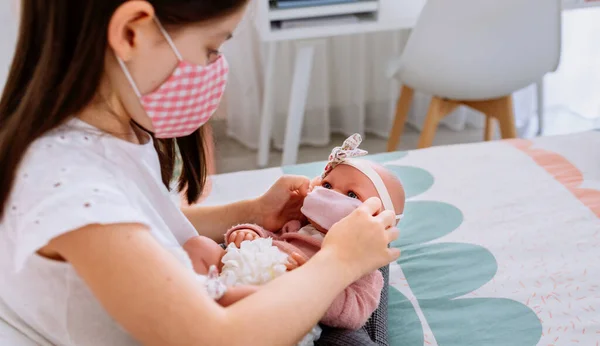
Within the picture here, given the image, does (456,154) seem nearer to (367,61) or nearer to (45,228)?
(45,228)

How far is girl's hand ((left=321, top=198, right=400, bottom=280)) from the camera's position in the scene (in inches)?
33.2

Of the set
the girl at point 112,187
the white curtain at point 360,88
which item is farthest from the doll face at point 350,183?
the white curtain at point 360,88

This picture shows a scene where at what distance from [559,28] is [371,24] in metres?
0.62

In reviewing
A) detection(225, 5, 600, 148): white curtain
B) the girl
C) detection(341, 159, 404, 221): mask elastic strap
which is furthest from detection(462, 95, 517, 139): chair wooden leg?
the girl

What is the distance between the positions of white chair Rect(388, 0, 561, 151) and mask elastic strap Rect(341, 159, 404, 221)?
1.12m

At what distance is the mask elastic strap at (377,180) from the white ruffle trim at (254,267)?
0.23 metres

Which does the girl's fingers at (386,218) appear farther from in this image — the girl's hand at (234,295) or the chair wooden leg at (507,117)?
the chair wooden leg at (507,117)

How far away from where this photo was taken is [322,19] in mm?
2197

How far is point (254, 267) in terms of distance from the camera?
911 mm

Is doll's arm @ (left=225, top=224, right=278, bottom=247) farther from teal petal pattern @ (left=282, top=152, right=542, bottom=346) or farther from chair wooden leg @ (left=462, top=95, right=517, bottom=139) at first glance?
chair wooden leg @ (left=462, top=95, right=517, bottom=139)

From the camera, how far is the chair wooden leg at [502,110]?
88.9 inches

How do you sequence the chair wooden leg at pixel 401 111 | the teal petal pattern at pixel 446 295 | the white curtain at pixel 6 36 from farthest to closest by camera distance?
1. the chair wooden leg at pixel 401 111
2. the white curtain at pixel 6 36
3. the teal petal pattern at pixel 446 295

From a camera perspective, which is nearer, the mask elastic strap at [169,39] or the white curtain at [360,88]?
the mask elastic strap at [169,39]

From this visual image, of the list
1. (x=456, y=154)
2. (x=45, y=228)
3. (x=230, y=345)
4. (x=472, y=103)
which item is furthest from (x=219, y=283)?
(x=472, y=103)
